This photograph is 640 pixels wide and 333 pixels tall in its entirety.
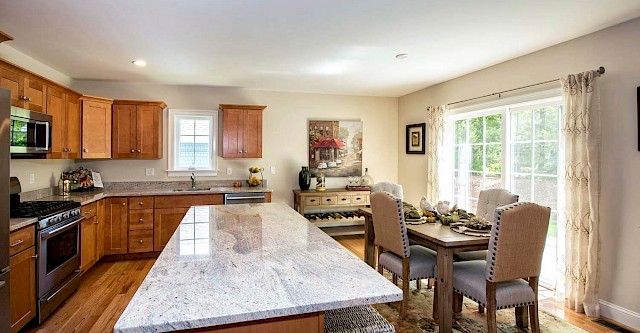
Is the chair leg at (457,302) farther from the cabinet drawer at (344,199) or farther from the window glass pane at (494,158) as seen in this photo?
the cabinet drawer at (344,199)

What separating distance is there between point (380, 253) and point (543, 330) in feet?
4.50

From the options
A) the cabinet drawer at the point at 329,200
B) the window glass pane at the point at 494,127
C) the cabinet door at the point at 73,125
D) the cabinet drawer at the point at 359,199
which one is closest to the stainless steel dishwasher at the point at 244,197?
the cabinet drawer at the point at 329,200

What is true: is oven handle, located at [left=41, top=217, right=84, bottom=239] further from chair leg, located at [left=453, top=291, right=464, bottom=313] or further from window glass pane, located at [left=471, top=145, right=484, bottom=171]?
window glass pane, located at [left=471, top=145, right=484, bottom=171]

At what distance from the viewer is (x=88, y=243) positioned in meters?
3.84

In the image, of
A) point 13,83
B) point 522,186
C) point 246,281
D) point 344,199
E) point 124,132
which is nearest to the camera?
point 246,281

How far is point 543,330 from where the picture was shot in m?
2.64

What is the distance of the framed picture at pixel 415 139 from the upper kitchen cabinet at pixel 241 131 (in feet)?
7.98

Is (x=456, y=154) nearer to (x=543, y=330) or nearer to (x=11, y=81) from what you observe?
(x=543, y=330)

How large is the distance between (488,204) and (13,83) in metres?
4.33

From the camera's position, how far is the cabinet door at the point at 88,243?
3670 millimetres

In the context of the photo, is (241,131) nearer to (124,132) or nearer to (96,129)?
(124,132)

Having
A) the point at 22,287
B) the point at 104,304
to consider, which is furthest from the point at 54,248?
the point at 104,304

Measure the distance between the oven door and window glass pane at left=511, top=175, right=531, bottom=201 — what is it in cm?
453

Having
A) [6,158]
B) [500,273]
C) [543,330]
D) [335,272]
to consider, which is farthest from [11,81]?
[543,330]
